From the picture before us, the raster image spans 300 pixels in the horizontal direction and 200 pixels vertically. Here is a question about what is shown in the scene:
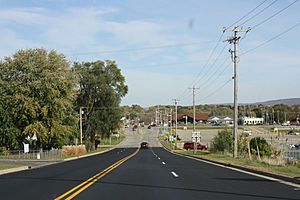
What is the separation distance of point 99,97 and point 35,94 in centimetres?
2406

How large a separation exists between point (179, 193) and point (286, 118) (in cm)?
19188

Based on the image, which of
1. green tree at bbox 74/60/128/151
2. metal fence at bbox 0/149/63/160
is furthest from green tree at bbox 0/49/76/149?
green tree at bbox 74/60/128/151

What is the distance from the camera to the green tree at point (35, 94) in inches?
2371

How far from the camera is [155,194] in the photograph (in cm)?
1441

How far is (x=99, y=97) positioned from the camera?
84500mm

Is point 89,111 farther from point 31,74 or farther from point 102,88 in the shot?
point 31,74

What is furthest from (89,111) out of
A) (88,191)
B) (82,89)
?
(88,191)

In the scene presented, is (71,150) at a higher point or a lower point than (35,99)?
lower

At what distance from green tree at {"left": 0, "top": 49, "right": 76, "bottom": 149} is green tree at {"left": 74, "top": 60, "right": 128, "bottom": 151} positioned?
18.9 m

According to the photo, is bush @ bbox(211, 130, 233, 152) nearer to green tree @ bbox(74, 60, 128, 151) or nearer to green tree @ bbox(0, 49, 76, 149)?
green tree @ bbox(0, 49, 76, 149)

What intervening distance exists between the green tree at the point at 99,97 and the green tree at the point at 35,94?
18.9 metres

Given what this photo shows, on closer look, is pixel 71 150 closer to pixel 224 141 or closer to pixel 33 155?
pixel 33 155

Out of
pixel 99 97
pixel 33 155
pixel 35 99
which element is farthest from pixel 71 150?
pixel 99 97

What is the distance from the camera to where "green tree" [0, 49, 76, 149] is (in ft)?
198
